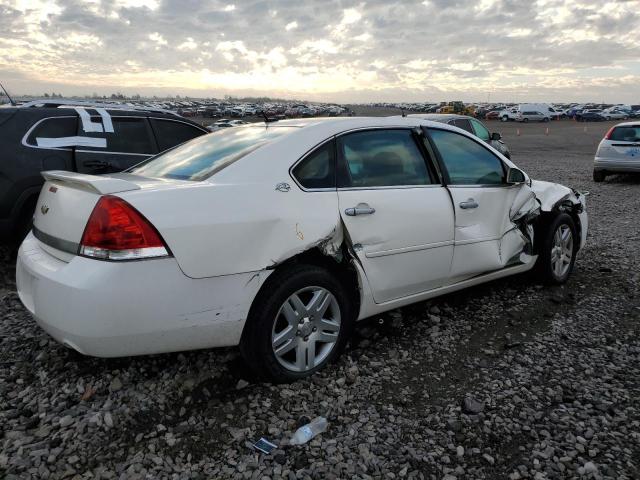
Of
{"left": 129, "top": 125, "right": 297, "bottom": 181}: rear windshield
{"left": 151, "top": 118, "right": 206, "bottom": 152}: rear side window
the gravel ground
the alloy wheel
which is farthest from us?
{"left": 151, "top": 118, "right": 206, "bottom": 152}: rear side window

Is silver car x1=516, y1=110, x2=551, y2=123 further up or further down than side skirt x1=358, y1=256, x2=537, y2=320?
further down

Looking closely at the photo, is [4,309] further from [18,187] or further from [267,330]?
[267,330]

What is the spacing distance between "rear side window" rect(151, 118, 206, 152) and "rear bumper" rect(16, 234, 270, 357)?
145 inches

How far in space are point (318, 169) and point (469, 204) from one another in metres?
1.31

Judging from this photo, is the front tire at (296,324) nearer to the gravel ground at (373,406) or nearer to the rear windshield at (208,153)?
the gravel ground at (373,406)

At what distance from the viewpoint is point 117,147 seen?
585 cm

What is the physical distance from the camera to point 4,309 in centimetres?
423

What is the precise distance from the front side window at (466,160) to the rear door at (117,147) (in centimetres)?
354

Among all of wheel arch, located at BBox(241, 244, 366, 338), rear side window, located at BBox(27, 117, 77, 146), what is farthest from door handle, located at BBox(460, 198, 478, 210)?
rear side window, located at BBox(27, 117, 77, 146)

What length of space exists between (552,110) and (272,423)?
6563 centimetres

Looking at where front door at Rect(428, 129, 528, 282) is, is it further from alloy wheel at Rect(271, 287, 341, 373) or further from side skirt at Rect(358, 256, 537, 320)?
alloy wheel at Rect(271, 287, 341, 373)

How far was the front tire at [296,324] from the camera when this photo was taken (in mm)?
2875

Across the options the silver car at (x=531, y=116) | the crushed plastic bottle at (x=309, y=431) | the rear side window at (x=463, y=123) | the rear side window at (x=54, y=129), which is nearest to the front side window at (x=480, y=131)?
the rear side window at (x=463, y=123)

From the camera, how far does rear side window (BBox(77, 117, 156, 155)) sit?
5.78 metres
